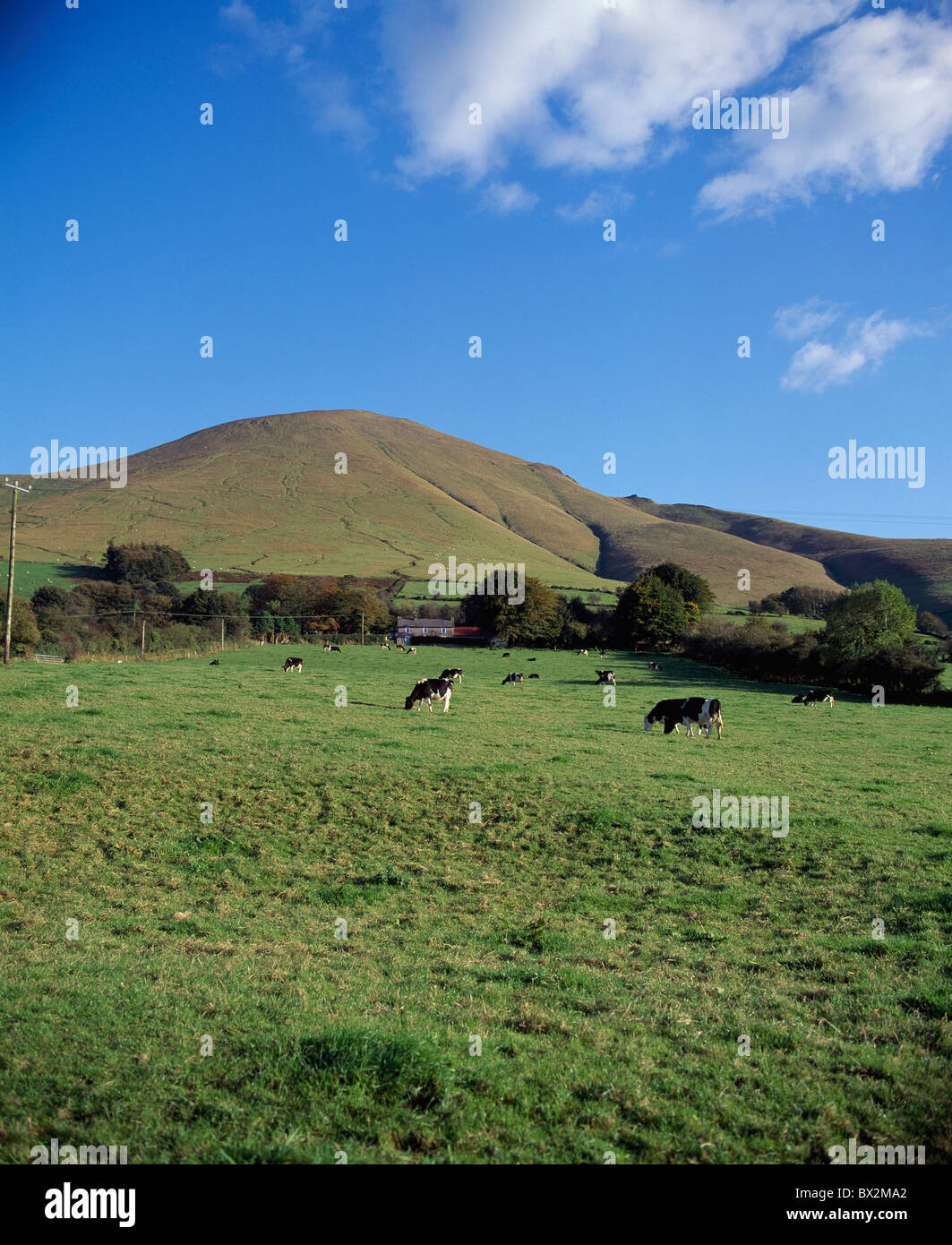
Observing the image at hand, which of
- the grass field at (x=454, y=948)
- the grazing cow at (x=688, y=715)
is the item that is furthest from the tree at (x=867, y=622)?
the grass field at (x=454, y=948)

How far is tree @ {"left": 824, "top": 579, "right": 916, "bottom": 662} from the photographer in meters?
55.0

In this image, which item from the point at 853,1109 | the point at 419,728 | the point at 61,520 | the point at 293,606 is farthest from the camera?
the point at 61,520

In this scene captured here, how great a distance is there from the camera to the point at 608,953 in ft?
28.3

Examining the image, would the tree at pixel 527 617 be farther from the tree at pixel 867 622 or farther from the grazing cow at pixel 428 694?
the grazing cow at pixel 428 694

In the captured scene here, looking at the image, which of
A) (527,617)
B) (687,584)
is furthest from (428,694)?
(687,584)

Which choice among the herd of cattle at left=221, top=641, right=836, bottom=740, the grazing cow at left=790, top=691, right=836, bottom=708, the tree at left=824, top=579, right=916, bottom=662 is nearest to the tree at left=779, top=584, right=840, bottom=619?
the tree at left=824, top=579, right=916, bottom=662

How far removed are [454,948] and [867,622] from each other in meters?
56.6

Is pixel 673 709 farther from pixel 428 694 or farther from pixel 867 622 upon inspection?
pixel 867 622

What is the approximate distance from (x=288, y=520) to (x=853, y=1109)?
582 feet

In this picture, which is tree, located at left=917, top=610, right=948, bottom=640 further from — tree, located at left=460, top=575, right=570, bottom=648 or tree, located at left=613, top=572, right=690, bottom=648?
tree, located at left=460, top=575, right=570, bottom=648

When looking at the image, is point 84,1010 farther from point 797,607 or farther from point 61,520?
point 61,520

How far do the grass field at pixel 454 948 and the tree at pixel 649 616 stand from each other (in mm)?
59528

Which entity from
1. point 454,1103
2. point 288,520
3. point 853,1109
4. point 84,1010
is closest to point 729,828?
point 853,1109

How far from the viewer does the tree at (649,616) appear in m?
80.9
